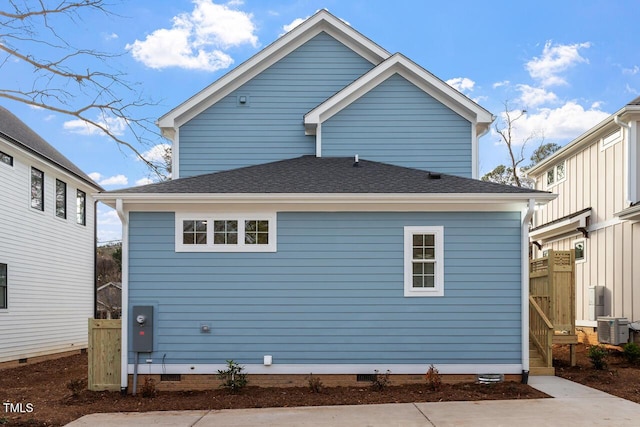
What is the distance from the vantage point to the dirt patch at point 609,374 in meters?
8.98

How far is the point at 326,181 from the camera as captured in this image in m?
9.87

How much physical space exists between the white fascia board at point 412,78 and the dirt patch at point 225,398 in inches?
205

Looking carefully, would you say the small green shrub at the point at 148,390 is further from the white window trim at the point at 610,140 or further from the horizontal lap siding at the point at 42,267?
the white window trim at the point at 610,140

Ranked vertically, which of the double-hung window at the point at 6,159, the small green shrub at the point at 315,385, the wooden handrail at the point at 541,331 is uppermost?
the double-hung window at the point at 6,159

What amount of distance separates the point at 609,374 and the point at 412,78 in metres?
6.60

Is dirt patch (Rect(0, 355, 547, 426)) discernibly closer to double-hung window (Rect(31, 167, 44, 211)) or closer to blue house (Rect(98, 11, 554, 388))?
blue house (Rect(98, 11, 554, 388))

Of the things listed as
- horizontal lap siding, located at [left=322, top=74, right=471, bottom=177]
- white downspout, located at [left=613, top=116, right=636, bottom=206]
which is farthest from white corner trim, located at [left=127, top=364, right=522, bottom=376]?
white downspout, located at [left=613, top=116, right=636, bottom=206]

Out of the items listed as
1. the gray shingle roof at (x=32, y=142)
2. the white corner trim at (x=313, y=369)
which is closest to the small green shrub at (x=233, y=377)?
the white corner trim at (x=313, y=369)

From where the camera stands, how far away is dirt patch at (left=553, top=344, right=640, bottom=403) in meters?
8.98

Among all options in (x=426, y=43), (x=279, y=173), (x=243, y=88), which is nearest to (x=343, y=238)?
(x=279, y=173)

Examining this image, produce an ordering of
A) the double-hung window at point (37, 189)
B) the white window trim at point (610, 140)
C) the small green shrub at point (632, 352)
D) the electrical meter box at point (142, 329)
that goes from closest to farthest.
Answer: the electrical meter box at point (142, 329), the small green shrub at point (632, 352), the white window trim at point (610, 140), the double-hung window at point (37, 189)

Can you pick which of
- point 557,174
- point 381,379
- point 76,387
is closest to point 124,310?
point 76,387

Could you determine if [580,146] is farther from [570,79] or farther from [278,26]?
[570,79]

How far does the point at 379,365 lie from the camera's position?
9.30m
